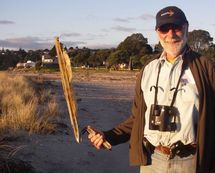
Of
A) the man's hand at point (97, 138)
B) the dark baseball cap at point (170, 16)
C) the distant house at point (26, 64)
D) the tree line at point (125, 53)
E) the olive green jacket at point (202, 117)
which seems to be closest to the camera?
the olive green jacket at point (202, 117)

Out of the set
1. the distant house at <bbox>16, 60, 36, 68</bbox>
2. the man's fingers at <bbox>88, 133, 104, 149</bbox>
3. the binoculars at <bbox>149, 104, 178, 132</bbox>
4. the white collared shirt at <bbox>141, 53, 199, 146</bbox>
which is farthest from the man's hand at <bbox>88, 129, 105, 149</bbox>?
the distant house at <bbox>16, 60, 36, 68</bbox>

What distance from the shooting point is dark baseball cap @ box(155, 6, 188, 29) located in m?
3.85

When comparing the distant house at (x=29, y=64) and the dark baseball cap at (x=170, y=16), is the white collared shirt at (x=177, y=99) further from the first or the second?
the distant house at (x=29, y=64)

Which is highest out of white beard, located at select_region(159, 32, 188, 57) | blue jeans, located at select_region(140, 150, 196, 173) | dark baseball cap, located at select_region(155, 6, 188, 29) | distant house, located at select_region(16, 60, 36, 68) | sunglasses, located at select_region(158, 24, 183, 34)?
dark baseball cap, located at select_region(155, 6, 188, 29)

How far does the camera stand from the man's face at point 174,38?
12.7ft

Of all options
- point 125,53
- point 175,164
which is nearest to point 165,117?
point 175,164

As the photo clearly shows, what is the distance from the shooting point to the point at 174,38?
12.7 ft

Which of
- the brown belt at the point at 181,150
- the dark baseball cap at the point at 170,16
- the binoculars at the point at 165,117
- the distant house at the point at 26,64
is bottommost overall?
the distant house at the point at 26,64

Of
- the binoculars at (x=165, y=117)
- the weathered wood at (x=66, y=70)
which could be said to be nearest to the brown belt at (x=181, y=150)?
the binoculars at (x=165, y=117)

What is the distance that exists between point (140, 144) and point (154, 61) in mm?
616

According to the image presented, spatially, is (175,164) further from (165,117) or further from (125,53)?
(125,53)

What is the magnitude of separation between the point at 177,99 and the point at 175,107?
6cm

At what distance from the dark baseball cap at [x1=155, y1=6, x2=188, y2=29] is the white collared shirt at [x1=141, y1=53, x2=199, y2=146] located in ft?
0.78

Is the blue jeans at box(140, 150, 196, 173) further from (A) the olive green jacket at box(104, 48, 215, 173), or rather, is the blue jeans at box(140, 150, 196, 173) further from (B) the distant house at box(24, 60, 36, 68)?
(B) the distant house at box(24, 60, 36, 68)
